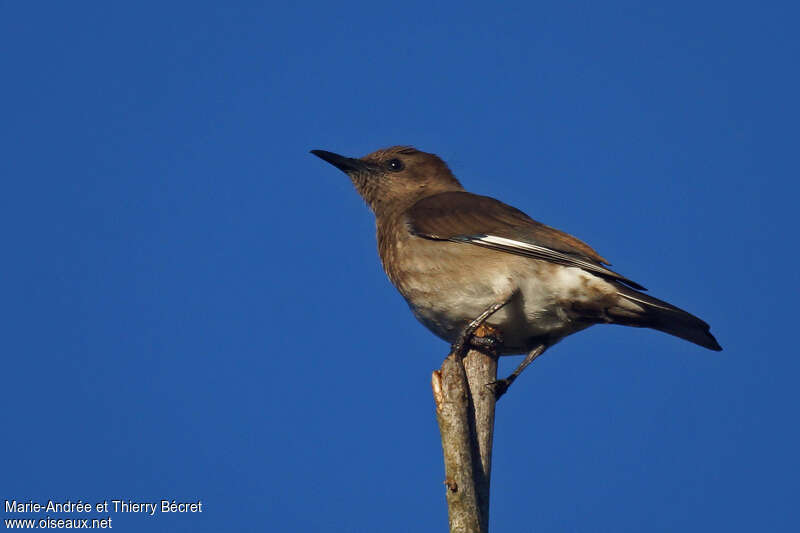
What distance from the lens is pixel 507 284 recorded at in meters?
7.20

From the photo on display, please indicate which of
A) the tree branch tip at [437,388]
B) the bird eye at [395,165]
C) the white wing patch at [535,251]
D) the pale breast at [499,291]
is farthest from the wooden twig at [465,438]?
the bird eye at [395,165]

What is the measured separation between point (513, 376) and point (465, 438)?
124cm

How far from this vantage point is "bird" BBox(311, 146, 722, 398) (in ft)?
23.2

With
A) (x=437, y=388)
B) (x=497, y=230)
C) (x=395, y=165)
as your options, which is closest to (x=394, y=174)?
(x=395, y=165)

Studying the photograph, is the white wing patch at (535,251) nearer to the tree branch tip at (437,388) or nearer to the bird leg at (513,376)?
the bird leg at (513,376)

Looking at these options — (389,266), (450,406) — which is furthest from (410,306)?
(450,406)

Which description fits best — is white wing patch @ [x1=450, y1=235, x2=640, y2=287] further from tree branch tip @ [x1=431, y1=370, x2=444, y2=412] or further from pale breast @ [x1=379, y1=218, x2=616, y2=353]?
tree branch tip @ [x1=431, y1=370, x2=444, y2=412]

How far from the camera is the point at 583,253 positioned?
720 centimetres

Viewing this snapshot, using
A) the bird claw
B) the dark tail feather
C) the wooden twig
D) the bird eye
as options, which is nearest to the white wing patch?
the dark tail feather

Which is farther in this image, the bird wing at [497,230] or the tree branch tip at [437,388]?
the bird wing at [497,230]

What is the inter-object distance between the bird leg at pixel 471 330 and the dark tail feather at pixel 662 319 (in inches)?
36.2

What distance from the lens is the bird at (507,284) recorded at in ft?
23.2

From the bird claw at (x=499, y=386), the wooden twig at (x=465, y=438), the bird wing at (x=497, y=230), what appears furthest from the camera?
the bird wing at (x=497, y=230)

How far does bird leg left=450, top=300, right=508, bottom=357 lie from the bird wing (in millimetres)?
498
